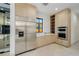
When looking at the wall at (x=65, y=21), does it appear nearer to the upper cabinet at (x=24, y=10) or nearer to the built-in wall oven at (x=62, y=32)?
the built-in wall oven at (x=62, y=32)

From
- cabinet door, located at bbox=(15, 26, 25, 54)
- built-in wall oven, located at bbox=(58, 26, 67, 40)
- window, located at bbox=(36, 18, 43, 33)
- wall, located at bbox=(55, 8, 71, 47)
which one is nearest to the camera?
cabinet door, located at bbox=(15, 26, 25, 54)

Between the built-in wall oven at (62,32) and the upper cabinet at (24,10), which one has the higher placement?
the upper cabinet at (24,10)

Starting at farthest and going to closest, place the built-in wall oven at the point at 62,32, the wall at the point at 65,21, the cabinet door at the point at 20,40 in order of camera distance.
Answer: the built-in wall oven at the point at 62,32, the wall at the point at 65,21, the cabinet door at the point at 20,40

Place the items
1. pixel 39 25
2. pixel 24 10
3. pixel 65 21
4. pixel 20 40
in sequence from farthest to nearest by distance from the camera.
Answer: pixel 65 21 → pixel 39 25 → pixel 24 10 → pixel 20 40

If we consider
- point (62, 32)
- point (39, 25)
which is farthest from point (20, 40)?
point (62, 32)

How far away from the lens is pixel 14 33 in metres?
3.13

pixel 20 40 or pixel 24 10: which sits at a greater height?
pixel 24 10

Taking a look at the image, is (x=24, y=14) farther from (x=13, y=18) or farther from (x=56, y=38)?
(x=56, y=38)

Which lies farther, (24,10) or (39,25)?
(39,25)

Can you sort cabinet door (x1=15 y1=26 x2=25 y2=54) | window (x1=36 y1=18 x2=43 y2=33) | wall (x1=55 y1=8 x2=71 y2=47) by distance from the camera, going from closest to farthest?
cabinet door (x1=15 y1=26 x2=25 y2=54), window (x1=36 y1=18 x2=43 y2=33), wall (x1=55 y1=8 x2=71 y2=47)

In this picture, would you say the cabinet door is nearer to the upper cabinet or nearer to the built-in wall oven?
the upper cabinet

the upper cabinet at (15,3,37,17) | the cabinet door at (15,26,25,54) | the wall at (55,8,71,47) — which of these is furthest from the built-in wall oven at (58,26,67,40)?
the cabinet door at (15,26,25,54)

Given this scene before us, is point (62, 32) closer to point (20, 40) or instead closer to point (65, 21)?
point (65, 21)

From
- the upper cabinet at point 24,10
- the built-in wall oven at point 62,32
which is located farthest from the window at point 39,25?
the built-in wall oven at point 62,32
